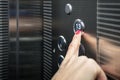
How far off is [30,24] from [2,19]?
13 cm

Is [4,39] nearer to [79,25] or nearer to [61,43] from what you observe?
[61,43]

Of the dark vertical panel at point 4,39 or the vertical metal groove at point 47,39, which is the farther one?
the dark vertical panel at point 4,39

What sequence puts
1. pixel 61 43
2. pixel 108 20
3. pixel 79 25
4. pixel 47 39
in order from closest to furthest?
pixel 108 20, pixel 79 25, pixel 61 43, pixel 47 39

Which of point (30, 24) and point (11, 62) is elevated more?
point (30, 24)

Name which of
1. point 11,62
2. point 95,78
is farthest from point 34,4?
point 95,78

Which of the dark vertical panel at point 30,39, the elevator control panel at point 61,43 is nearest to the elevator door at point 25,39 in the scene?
the dark vertical panel at point 30,39

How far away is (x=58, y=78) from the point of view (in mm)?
794

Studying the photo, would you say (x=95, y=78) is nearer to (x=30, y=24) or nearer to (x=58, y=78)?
(x=58, y=78)

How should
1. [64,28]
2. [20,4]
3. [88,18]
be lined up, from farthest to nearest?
[20,4] < [64,28] < [88,18]

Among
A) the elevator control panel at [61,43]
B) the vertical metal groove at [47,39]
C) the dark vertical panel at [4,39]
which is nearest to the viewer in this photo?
the elevator control panel at [61,43]

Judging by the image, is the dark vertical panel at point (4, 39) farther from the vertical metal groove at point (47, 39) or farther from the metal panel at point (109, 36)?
the metal panel at point (109, 36)

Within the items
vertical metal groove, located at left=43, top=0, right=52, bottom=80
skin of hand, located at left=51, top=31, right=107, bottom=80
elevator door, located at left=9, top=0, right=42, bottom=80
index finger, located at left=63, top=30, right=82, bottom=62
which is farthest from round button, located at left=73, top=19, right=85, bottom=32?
elevator door, located at left=9, top=0, right=42, bottom=80

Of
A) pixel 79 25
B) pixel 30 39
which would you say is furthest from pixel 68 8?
pixel 30 39

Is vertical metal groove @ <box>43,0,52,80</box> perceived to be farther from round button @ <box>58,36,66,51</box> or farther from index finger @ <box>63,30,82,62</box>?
index finger @ <box>63,30,82,62</box>
